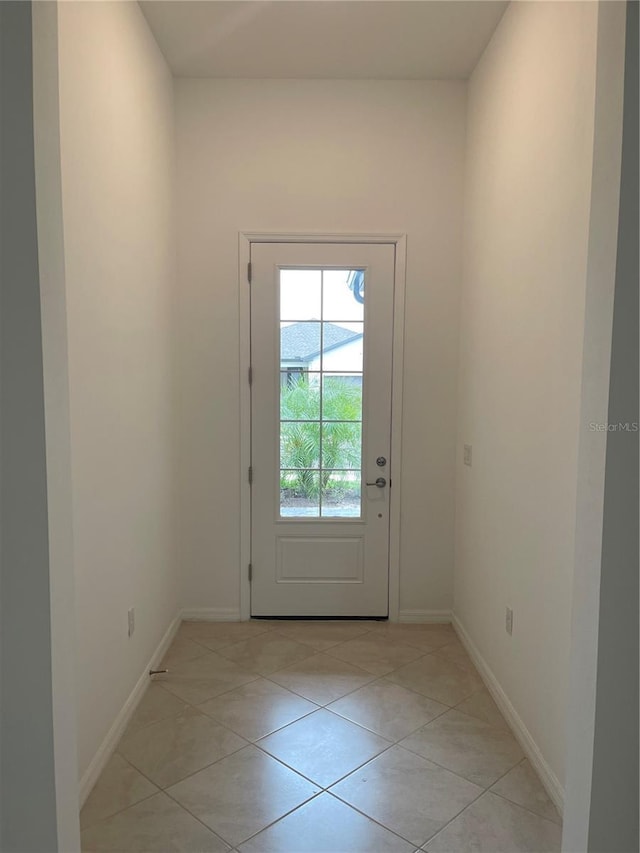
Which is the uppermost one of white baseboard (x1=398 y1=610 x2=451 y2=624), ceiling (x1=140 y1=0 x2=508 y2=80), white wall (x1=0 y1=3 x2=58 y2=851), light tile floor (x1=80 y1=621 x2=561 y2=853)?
ceiling (x1=140 y1=0 x2=508 y2=80)

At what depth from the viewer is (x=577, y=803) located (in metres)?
1.30

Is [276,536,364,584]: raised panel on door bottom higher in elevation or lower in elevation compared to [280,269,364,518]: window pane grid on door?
lower

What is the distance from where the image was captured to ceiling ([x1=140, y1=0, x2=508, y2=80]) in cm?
264

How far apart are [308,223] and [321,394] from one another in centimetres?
99

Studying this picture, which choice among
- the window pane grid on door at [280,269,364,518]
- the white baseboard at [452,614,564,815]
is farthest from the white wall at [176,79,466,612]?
the white baseboard at [452,614,564,815]

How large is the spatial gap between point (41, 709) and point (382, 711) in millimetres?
1718

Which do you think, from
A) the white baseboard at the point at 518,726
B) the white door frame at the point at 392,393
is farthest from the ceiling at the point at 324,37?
the white baseboard at the point at 518,726

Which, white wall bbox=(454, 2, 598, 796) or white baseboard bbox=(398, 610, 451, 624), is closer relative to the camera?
white wall bbox=(454, 2, 598, 796)

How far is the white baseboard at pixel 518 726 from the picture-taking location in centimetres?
199

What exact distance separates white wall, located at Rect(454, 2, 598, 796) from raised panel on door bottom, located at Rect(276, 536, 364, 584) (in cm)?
67

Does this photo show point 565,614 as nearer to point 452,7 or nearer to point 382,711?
point 382,711

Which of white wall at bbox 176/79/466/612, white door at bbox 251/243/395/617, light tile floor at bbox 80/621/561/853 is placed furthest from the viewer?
white door at bbox 251/243/395/617
